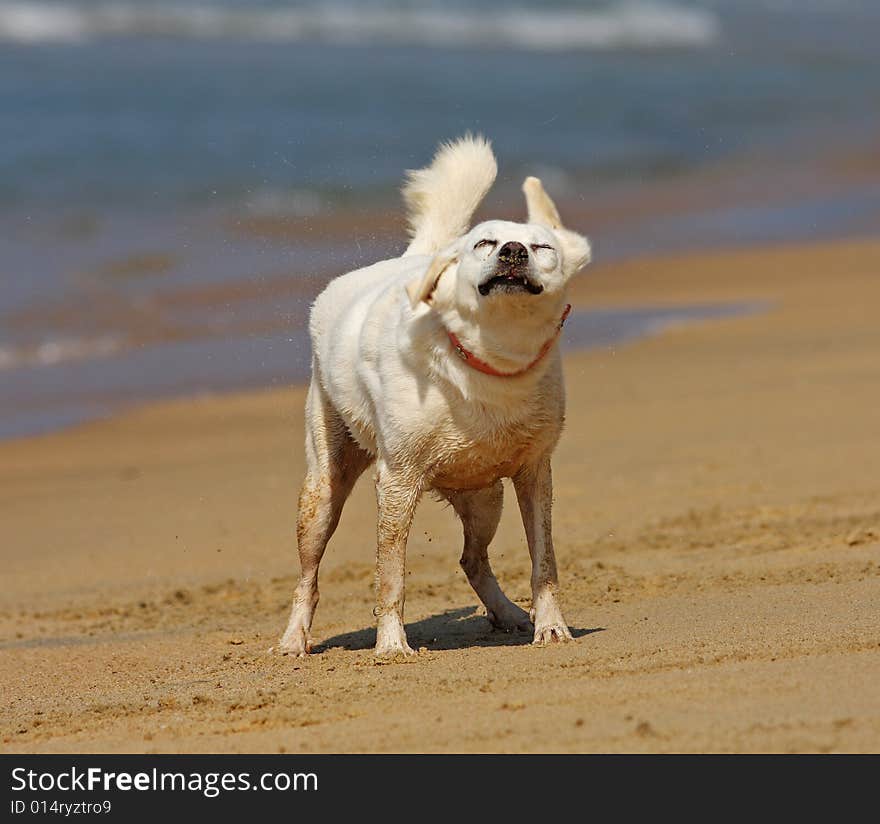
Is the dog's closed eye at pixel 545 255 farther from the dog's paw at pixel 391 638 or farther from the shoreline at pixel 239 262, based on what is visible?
the shoreline at pixel 239 262

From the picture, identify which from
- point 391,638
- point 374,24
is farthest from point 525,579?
point 374,24

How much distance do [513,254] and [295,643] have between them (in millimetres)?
2199

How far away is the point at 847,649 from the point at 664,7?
4583cm

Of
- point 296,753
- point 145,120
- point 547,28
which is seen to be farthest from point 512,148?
point 296,753

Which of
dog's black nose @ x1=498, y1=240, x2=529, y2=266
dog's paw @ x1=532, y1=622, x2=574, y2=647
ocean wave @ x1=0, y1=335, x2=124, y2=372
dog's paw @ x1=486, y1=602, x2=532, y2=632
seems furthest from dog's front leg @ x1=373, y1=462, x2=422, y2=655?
ocean wave @ x1=0, y1=335, x2=124, y2=372

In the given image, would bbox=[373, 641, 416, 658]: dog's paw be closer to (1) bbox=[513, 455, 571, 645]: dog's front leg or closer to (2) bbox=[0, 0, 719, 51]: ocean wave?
(1) bbox=[513, 455, 571, 645]: dog's front leg

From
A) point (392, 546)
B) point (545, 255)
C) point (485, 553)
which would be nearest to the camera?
point (545, 255)

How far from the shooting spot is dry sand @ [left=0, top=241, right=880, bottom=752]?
17.0 ft

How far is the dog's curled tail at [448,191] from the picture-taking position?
24.7 feet

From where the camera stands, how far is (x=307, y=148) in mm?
26641

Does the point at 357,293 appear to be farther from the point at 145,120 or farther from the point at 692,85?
the point at 692,85

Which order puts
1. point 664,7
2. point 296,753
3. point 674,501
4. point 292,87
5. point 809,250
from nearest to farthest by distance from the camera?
point 296,753 → point 674,501 → point 809,250 → point 292,87 → point 664,7

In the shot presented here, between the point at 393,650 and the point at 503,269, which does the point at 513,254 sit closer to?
the point at 503,269
